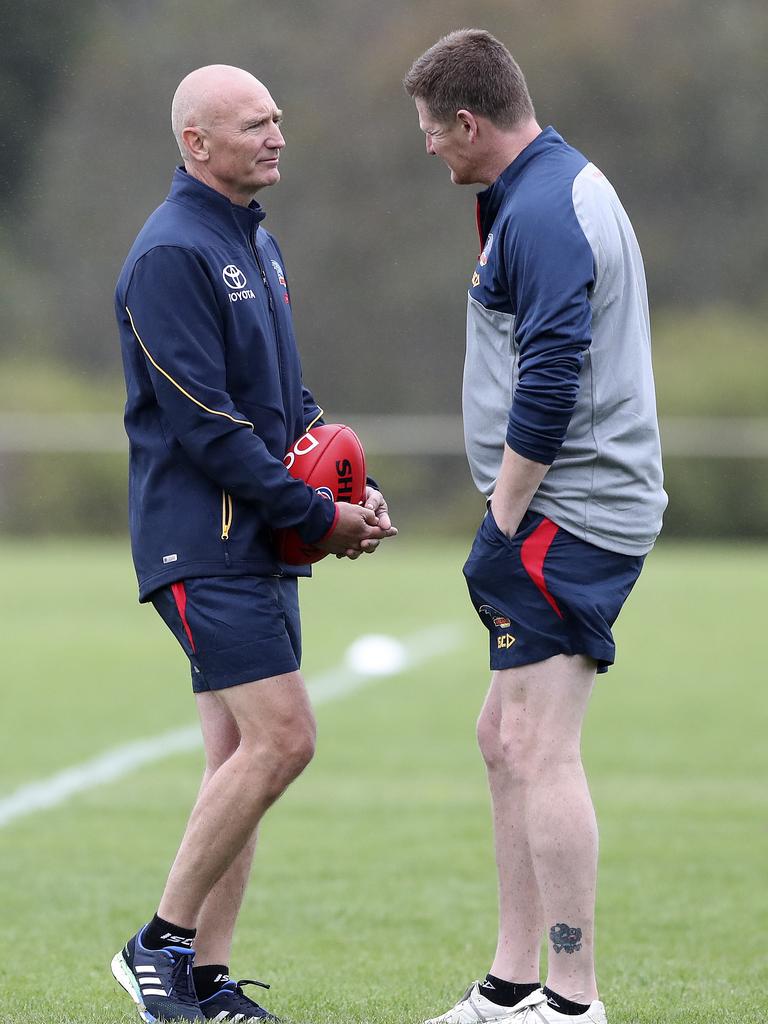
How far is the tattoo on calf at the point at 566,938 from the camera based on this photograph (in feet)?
13.1

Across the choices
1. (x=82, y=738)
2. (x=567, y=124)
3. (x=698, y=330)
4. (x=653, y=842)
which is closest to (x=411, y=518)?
(x=698, y=330)

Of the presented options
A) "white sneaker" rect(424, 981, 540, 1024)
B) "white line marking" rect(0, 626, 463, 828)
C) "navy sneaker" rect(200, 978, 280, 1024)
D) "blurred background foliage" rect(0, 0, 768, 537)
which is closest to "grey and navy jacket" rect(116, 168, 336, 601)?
"navy sneaker" rect(200, 978, 280, 1024)

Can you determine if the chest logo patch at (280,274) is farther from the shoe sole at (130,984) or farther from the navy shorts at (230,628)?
the shoe sole at (130,984)

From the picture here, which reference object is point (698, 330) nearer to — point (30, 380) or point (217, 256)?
point (30, 380)

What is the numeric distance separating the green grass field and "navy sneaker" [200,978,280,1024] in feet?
0.50

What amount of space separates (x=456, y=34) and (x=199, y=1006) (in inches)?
96.5

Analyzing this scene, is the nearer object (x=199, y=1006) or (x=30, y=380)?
(x=199, y=1006)

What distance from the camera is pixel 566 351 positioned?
3885 mm

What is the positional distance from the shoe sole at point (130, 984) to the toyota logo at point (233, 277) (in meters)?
1.68

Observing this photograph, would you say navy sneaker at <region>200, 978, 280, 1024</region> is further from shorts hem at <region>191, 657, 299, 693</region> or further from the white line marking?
the white line marking

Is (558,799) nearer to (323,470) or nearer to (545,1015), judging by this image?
(545,1015)

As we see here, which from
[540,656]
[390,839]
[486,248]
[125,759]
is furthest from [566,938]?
[125,759]

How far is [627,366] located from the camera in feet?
13.4

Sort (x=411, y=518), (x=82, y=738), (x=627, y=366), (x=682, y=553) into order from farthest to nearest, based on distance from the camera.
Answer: (x=411, y=518), (x=682, y=553), (x=82, y=738), (x=627, y=366)
